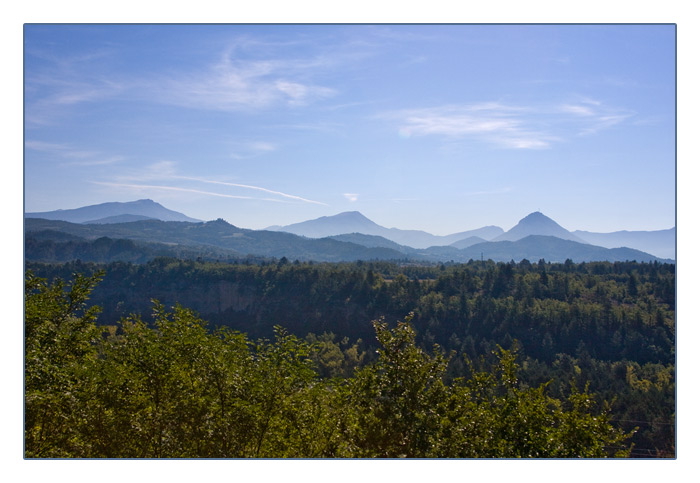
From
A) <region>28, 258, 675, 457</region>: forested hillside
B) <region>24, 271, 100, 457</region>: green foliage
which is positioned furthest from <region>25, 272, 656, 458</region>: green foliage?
<region>28, 258, 675, 457</region>: forested hillside

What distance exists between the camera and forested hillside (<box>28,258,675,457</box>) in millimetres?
50906

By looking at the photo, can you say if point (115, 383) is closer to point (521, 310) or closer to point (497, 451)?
point (497, 451)

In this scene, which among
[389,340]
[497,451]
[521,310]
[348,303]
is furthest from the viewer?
[348,303]

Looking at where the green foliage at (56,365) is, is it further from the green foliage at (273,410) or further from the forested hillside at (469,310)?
the forested hillside at (469,310)

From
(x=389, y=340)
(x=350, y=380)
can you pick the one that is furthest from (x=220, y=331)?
(x=389, y=340)

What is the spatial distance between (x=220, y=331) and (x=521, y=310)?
2677 inches

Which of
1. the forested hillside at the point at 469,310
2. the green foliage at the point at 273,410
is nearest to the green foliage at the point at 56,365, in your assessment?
the green foliage at the point at 273,410

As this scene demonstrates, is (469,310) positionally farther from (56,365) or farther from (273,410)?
(56,365)

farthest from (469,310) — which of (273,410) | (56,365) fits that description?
(56,365)

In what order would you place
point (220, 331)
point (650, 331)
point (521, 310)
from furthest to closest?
point (521, 310) < point (650, 331) < point (220, 331)

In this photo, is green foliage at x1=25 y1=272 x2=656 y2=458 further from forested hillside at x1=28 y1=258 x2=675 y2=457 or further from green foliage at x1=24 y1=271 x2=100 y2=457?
forested hillside at x1=28 y1=258 x2=675 y2=457

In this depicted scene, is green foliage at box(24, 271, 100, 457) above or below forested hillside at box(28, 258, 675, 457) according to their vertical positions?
above

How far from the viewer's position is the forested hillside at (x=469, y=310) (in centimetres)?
5091
